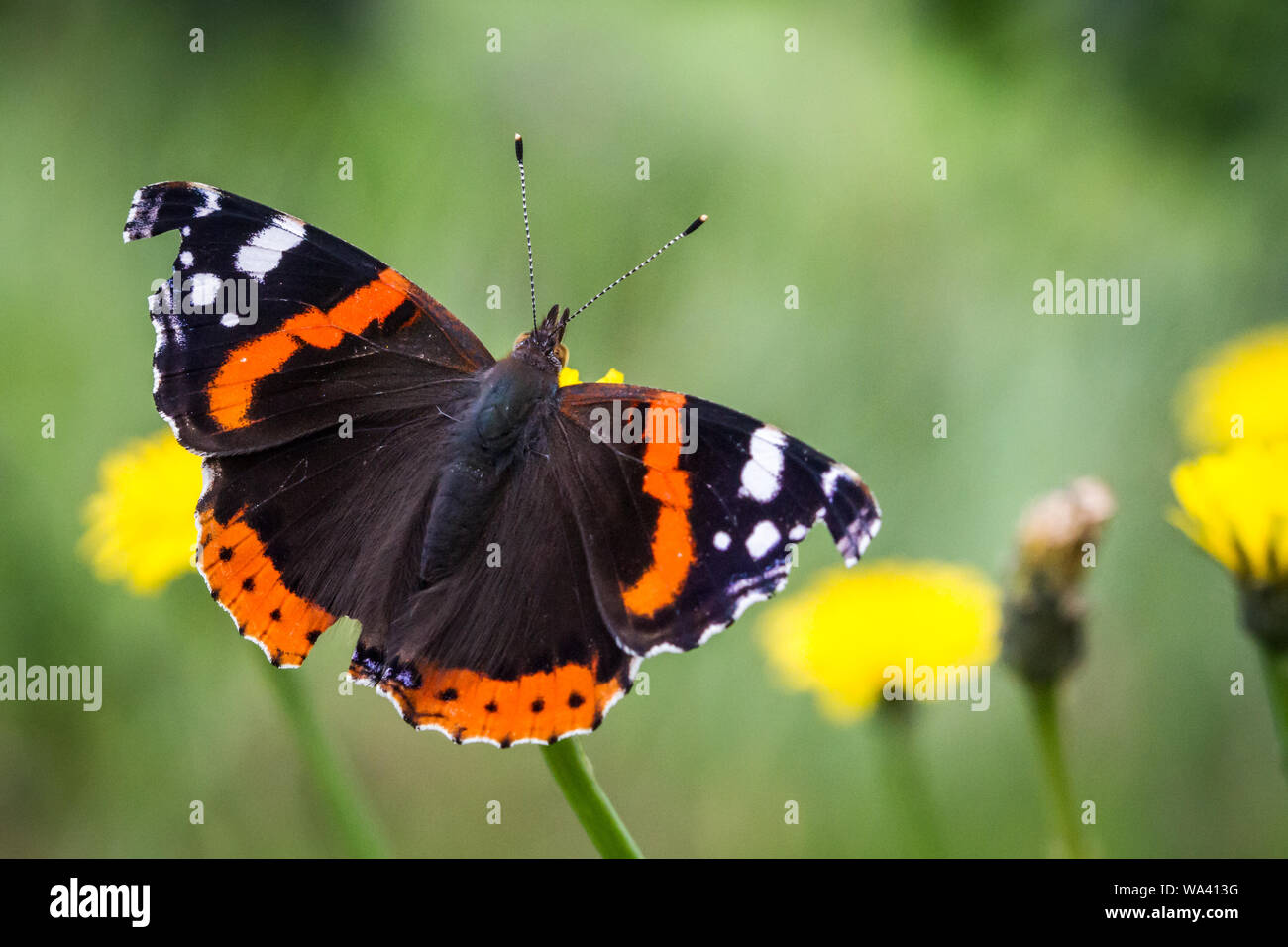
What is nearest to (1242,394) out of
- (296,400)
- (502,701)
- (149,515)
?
(502,701)

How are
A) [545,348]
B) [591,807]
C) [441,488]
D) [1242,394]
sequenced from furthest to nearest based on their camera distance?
[1242,394] → [545,348] → [441,488] → [591,807]

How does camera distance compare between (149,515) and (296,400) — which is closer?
(296,400)

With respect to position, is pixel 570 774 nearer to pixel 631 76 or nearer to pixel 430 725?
pixel 430 725

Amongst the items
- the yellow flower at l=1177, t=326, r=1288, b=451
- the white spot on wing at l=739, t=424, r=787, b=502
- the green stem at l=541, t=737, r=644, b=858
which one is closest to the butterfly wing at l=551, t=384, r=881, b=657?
the white spot on wing at l=739, t=424, r=787, b=502

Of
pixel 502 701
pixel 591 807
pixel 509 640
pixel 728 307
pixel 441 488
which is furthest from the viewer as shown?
pixel 728 307

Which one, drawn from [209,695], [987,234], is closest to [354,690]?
[209,695]

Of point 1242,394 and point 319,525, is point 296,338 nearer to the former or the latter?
point 319,525

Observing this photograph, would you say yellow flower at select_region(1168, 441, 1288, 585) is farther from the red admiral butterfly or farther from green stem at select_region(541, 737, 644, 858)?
green stem at select_region(541, 737, 644, 858)

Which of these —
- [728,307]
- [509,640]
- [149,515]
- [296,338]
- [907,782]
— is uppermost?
[728,307]
